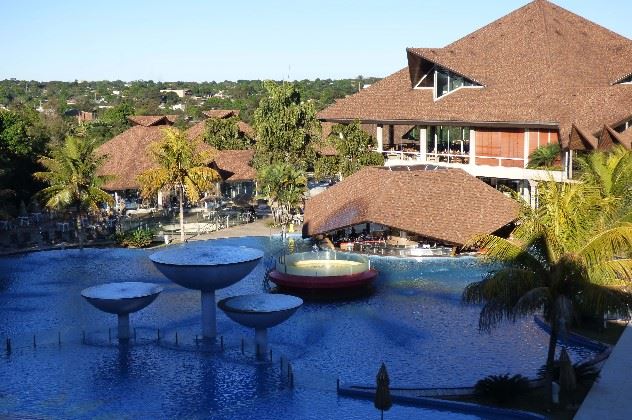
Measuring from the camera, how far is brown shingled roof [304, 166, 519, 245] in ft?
132

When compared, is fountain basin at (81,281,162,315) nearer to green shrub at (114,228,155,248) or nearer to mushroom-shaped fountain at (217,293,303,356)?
mushroom-shaped fountain at (217,293,303,356)

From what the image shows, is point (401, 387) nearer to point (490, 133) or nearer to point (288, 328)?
point (288, 328)

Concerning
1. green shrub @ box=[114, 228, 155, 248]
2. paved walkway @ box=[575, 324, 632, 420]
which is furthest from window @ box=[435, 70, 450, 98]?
Result: paved walkway @ box=[575, 324, 632, 420]

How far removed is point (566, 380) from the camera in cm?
2112

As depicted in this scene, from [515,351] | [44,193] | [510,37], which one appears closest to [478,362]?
[515,351]

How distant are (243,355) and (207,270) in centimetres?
268

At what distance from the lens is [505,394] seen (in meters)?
21.3

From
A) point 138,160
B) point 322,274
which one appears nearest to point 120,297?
point 322,274

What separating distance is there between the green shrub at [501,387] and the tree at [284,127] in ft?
107

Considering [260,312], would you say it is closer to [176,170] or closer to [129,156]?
[176,170]

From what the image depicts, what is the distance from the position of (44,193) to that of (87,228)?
4713mm

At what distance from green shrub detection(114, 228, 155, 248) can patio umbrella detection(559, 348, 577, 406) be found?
2650 cm

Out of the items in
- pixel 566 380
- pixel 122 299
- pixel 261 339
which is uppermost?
pixel 122 299

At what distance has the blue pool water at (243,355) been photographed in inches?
847
